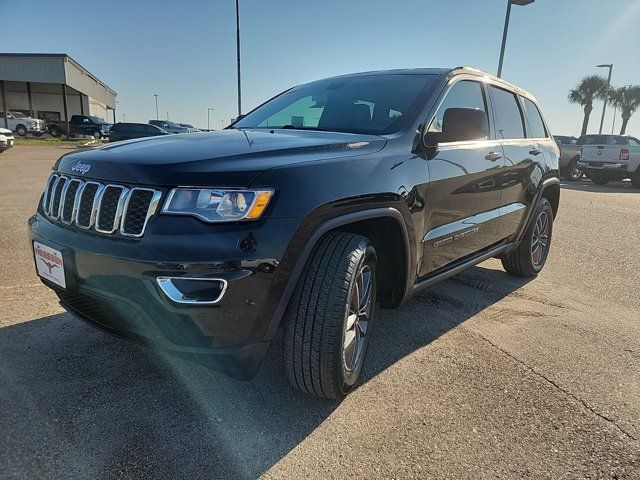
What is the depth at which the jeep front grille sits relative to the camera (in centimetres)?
188

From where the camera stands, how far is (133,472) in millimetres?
1832

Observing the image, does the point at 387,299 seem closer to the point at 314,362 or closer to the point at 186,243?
the point at 314,362

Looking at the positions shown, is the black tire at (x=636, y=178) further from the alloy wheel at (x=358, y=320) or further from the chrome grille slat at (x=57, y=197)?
the chrome grille slat at (x=57, y=197)

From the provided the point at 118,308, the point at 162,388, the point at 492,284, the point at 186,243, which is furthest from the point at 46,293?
the point at 492,284

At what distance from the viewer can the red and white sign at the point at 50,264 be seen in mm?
2146

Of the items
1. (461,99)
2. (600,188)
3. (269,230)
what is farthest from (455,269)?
(600,188)

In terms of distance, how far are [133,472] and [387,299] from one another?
1629 mm

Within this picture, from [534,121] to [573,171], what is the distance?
1667 centimetres

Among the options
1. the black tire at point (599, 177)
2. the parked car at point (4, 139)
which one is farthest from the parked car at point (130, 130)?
the black tire at point (599, 177)

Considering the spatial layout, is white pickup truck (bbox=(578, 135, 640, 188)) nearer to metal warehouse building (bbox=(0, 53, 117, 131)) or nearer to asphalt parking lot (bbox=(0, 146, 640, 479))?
asphalt parking lot (bbox=(0, 146, 640, 479))

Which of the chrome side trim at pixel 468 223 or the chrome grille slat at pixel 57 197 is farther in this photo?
the chrome side trim at pixel 468 223

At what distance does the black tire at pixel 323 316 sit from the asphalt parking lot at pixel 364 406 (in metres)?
0.24

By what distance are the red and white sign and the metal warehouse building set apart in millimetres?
38721

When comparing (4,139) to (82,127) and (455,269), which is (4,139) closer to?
(455,269)
